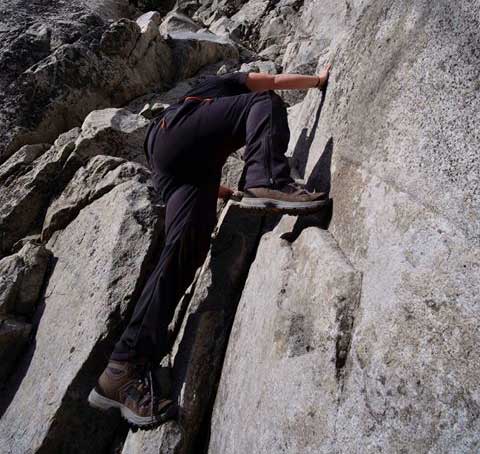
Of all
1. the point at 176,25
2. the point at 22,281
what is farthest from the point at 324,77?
the point at 176,25

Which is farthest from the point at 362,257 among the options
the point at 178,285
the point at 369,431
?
the point at 178,285

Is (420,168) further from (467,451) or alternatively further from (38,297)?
(38,297)

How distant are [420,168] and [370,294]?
3.05ft

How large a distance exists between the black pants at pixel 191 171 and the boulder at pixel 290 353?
754 millimetres

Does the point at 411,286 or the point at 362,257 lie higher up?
the point at 411,286

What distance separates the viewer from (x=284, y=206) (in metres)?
4.02

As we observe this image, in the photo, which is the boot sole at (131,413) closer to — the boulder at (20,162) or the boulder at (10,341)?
the boulder at (10,341)

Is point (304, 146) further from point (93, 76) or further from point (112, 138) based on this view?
point (93, 76)

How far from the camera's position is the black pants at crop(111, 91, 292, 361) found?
4.41 m

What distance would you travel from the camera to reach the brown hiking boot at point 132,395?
14.3 ft

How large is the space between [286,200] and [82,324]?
3043mm

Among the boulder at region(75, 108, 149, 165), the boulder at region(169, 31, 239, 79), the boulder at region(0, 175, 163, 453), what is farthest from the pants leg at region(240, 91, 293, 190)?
the boulder at region(169, 31, 239, 79)

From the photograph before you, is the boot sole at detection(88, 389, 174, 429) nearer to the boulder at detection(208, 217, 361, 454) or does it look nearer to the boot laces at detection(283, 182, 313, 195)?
the boulder at detection(208, 217, 361, 454)

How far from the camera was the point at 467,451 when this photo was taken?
7.20 ft
